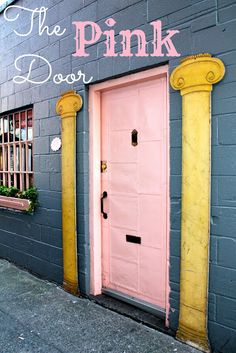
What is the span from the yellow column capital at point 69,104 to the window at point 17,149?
3.06 ft

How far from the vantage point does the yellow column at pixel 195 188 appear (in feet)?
8.80

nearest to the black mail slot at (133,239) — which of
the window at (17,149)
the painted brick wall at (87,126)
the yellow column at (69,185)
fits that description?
the painted brick wall at (87,126)

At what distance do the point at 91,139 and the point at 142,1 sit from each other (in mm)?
1523

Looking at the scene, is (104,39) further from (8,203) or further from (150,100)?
(8,203)

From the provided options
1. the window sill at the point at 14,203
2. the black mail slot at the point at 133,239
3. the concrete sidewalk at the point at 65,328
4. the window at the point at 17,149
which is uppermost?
the window at the point at 17,149

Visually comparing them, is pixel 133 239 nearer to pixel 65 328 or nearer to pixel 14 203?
pixel 65 328

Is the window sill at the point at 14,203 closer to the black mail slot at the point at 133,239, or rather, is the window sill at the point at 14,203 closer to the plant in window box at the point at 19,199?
the plant in window box at the point at 19,199

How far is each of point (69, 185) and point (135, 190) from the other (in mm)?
893

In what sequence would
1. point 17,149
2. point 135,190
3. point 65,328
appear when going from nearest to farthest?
1. point 65,328
2. point 135,190
3. point 17,149

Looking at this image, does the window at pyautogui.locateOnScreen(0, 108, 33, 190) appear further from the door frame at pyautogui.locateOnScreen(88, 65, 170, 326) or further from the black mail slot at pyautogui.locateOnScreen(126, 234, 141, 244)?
the black mail slot at pyautogui.locateOnScreen(126, 234, 141, 244)

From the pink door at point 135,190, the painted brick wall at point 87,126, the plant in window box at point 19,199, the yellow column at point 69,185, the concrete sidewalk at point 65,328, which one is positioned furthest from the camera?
the plant in window box at point 19,199

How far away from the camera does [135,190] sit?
138 inches

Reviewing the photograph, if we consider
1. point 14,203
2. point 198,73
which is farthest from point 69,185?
point 198,73

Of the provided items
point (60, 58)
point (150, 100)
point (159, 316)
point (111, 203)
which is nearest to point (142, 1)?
point (150, 100)
